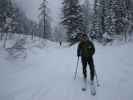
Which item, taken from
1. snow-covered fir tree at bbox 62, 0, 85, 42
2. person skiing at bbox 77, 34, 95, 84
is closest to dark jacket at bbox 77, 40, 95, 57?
person skiing at bbox 77, 34, 95, 84

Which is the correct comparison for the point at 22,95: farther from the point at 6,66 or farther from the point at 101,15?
the point at 101,15

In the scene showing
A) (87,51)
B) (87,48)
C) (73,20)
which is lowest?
(87,51)

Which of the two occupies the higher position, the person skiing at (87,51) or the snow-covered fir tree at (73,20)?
the snow-covered fir tree at (73,20)

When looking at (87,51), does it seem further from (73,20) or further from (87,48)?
(73,20)

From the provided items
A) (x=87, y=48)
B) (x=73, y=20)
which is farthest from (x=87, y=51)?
(x=73, y=20)

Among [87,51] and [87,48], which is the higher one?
[87,48]

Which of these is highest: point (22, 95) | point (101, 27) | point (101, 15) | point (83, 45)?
point (101, 15)

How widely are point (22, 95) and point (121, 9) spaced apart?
31814mm

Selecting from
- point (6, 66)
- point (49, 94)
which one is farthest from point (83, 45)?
point (6, 66)

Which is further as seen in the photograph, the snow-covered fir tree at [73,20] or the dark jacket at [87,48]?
the snow-covered fir tree at [73,20]

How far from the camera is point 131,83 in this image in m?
6.59

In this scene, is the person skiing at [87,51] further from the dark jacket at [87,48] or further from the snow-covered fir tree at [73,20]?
the snow-covered fir tree at [73,20]

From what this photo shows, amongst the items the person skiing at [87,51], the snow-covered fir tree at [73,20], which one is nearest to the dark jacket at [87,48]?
the person skiing at [87,51]

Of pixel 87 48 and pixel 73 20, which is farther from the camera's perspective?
pixel 73 20
